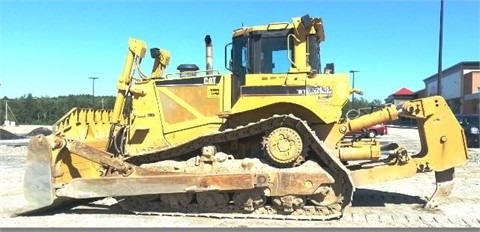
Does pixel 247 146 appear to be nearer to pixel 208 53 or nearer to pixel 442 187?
pixel 208 53

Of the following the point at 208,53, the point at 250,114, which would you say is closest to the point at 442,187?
the point at 250,114

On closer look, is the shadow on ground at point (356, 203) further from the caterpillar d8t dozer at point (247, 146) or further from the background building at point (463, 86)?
the background building at point (463, 86)

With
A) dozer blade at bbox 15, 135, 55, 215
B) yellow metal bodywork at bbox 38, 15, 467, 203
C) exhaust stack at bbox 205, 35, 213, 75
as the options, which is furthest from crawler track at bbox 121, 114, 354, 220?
exhaust stack at bbox 205, 35, 213, 75

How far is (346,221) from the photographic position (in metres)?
7.90

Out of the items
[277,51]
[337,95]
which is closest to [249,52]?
[277,51]

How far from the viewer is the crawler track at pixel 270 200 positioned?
8.02 meters

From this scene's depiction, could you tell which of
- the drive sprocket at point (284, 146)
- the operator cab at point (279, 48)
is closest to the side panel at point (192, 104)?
the operator cab at point (279, 48)

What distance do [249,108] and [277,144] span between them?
30.6 inches

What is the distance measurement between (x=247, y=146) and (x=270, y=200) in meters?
1.01

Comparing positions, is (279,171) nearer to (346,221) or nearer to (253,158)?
(253,158)

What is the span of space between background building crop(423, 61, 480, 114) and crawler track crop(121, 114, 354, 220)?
4420 cm

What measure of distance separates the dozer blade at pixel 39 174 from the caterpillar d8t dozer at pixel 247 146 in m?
0.02

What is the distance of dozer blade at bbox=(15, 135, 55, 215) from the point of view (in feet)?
27.2

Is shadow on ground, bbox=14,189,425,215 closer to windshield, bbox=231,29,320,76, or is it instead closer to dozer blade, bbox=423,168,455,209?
dozer blade, bbox=423,168,455,209
